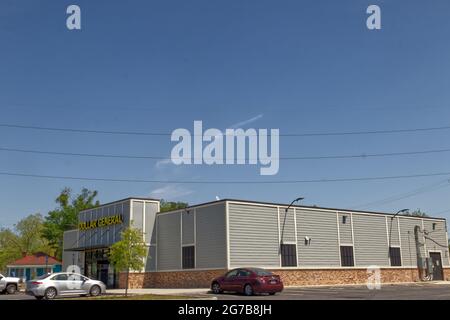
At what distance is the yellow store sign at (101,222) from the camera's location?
A: 43438 mm

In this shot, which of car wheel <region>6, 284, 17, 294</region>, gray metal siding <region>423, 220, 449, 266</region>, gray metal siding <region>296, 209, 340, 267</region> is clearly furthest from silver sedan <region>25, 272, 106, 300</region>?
gray metal siding <region>423, 220, 449, 266</region>

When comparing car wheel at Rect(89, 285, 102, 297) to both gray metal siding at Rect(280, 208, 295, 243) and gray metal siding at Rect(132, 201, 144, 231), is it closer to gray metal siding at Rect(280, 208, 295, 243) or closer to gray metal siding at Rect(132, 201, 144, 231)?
gray metal siding at Rect(132, 201, 144, 231)

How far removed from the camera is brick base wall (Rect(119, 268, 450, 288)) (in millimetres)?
38656

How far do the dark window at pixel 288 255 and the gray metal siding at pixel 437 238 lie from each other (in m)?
18.4

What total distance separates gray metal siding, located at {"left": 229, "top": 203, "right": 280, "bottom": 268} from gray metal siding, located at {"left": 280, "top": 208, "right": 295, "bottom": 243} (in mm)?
611

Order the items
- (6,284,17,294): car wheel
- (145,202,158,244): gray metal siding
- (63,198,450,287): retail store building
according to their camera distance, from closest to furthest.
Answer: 1. (6,284,17,294): car wheel
2. (63,198,450,287): retail store building
3. (145,202,158,244): gray metal siding

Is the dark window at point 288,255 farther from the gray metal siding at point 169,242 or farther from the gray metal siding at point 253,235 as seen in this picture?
the gray metal siding at point 169,242

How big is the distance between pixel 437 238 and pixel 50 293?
40157 millimetres

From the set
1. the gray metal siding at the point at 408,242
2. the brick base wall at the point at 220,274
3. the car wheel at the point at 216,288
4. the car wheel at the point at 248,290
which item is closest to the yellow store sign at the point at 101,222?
the brick base wall at the point at 220,274

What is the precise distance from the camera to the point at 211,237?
126 ft

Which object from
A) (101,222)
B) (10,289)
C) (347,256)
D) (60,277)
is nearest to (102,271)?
(101,222)
